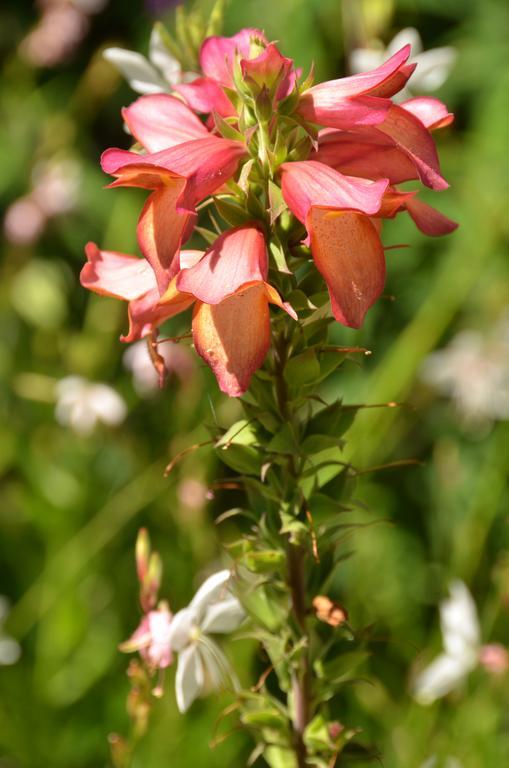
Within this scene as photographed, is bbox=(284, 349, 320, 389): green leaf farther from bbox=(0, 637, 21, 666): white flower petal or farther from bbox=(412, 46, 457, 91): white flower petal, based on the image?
bbox=(0, 637, 21, 666): white flower petal

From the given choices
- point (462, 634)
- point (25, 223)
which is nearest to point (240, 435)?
point (462, 634)

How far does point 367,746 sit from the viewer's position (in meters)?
0.56

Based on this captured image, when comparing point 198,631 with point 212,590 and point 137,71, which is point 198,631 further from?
point 137,71

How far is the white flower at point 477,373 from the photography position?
51.2 inches

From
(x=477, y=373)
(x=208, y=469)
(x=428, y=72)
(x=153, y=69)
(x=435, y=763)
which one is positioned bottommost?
(x=477, y=373)

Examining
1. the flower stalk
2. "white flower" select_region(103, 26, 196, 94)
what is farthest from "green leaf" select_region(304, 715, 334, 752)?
"white flower" select_region(103, 26, 196, 94)

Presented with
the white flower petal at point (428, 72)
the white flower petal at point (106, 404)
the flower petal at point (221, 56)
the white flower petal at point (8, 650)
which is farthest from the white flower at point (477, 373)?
the flower petal at point (221, 56)

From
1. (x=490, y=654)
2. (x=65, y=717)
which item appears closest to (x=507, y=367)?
(x=490, y=654)

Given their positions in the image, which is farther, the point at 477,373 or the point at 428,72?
the point at 477,373

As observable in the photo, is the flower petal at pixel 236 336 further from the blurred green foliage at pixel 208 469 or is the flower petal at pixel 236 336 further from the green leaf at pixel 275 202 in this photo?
the blurred green foliage at pixel 208 469

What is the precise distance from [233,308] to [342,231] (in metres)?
0.06

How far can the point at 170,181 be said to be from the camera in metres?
0.47

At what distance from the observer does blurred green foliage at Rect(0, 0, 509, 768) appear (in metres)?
1.05

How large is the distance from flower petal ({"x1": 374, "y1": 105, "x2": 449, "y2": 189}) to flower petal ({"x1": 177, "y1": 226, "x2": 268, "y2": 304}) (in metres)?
0.08
